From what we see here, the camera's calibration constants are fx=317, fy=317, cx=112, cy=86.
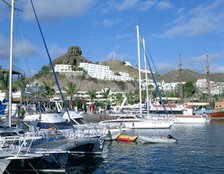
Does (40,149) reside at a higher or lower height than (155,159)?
higher

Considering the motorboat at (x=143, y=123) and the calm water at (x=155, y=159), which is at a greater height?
the motorboat at (x=143, y=123)

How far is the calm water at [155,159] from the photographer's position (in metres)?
25.8

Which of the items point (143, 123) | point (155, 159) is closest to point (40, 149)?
point (155, 159)

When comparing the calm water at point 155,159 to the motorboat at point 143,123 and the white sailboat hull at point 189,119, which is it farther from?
the white sailboat hull at point 189,119

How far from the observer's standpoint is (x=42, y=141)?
24812mm

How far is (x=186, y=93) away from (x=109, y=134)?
129 m

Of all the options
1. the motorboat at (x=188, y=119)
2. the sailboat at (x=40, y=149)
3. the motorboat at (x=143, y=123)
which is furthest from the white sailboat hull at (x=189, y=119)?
the sailboat at (x=40, y=149)

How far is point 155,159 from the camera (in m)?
30.0

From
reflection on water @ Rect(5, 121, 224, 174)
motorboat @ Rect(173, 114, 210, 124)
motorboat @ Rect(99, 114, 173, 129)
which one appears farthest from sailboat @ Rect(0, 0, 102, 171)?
motorboat @ Rect(173, 114, 210, 124)

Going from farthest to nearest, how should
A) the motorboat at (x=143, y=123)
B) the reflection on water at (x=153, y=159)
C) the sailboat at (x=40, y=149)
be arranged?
the motorboat at (x=143, y=123) → the reflection on water at (x=153, y=159) → the sailboat at (x=40, y=149)

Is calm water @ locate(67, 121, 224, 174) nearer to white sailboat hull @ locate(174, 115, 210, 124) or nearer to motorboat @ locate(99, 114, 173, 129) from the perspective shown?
motorboat @ locate(99, 114, 173, 129)

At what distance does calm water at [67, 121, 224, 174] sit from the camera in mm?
25750

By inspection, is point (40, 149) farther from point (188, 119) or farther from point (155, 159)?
point (188, 119)

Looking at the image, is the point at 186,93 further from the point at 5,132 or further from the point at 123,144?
the point at 5,132
